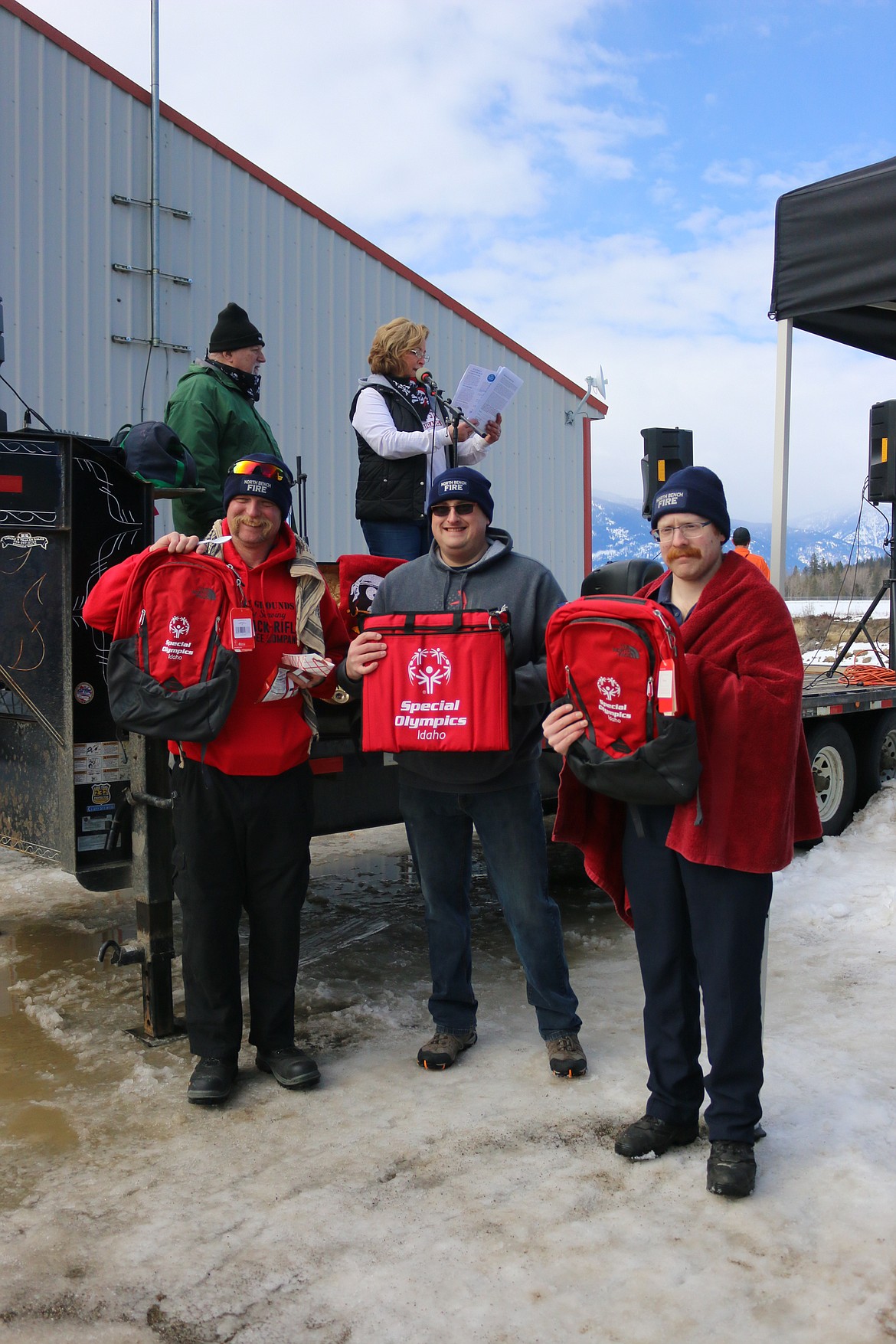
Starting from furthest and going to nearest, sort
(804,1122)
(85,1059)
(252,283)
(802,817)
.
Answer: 1. (252,283)
2. (85,1059)
3. (804,1122)
4. (802,817)

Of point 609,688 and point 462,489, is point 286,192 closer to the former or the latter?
point 462,489

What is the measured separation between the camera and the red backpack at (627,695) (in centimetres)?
274

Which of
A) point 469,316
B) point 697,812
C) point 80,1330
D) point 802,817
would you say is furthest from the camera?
point 469,316

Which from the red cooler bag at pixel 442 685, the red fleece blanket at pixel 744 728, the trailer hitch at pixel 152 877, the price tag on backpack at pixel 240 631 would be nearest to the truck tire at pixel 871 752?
the red cooler bag at pixel 442 685

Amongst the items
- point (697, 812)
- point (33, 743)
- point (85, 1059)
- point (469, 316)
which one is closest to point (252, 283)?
point (469, 316)

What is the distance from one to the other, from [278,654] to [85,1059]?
64.7 inches

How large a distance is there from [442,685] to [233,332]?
2071 mm

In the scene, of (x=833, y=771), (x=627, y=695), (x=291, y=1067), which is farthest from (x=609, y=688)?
(x=833, y=771)

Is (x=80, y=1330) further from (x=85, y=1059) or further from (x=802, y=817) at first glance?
(x=802, y=817)

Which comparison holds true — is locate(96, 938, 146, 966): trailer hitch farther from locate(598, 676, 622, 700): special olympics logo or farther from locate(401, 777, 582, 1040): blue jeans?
locate(598, 676, 622, 700): special olympics logo

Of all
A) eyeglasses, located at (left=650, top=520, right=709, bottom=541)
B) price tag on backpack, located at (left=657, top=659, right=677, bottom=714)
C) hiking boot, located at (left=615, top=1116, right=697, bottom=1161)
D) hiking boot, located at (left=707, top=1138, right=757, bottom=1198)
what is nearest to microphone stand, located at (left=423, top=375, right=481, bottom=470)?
eyeglasses, located at (left=650, top=520, right=709, bottom=541)

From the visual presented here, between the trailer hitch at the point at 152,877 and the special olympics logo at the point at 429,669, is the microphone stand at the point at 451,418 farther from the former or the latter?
the trailer hitch at the point at 152,877

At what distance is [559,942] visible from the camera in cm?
379

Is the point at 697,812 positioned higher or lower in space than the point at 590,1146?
higher
